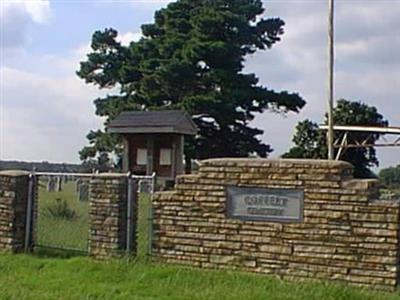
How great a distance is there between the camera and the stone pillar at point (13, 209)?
12.1 metres

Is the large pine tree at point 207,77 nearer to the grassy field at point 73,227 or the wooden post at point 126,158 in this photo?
the wooden post at point 126,158

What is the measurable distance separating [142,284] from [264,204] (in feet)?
6.30

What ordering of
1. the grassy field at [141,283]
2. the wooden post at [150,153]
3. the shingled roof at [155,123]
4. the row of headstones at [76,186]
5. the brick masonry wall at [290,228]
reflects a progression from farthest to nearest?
the wooden post at [150,153], the shingled roof at [155,123], the row of headstones at [76,186], the brick masonry wall at [290,228], the grassy field at [141,283]

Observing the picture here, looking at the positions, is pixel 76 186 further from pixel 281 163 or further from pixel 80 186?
pixel 281 163

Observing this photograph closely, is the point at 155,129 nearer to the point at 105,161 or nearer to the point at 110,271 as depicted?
the point at 105,161

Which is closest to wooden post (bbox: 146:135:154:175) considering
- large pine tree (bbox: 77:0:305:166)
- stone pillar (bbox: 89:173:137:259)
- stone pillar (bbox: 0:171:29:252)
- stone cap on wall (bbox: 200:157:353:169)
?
large pine tree (bbox: 77:0:305:166)

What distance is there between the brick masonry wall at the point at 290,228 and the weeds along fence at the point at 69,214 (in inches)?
17.8

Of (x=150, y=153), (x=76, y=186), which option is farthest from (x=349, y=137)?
(x=76, y=186)

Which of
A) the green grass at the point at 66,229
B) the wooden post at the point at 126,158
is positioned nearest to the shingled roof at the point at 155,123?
the wooden post at the point at 126,158

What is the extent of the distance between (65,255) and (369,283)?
4846 mm

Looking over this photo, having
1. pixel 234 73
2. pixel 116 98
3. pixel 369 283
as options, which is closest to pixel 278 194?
pixel 369 283

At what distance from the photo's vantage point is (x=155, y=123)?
29.1m

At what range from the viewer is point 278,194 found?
996 cm

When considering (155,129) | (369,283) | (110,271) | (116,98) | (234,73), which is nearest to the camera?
(369,283)
